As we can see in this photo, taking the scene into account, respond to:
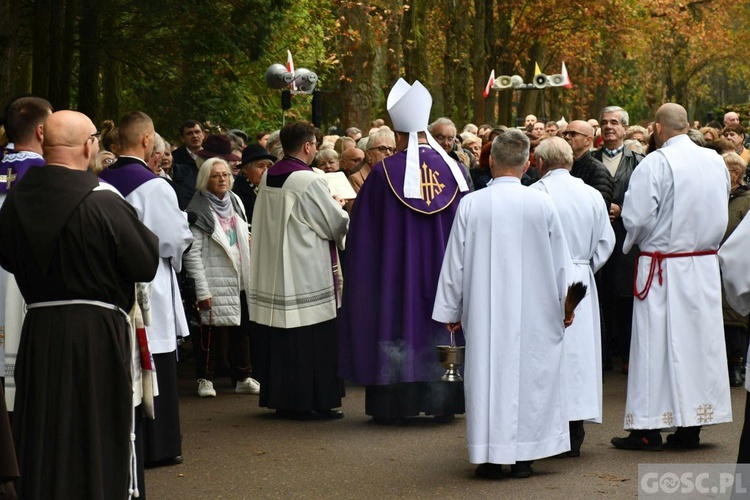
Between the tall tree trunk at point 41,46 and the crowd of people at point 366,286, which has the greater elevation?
the tall tree trunk at point 41,46

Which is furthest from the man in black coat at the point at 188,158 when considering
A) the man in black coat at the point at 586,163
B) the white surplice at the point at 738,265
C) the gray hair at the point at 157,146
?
the white surplice at the point at 738,265

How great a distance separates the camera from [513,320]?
8.26m

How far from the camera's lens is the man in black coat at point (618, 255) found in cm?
1252

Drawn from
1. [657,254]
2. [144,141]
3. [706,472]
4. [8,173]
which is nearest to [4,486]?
[8,173]

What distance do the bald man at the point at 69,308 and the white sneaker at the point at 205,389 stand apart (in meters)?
5.43

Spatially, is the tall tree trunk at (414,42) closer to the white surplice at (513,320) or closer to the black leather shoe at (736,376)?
the black leather shoe at (736,376)

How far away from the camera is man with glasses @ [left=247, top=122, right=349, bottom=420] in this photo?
35.5 ft

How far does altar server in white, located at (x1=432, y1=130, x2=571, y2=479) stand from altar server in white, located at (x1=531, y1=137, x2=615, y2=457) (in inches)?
23.1

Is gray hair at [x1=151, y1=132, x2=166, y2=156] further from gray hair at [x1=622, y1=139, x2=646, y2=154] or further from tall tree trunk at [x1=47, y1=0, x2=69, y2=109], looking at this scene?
tall tree trunk at [x1=47, y1=0, x2=69, y2=109]

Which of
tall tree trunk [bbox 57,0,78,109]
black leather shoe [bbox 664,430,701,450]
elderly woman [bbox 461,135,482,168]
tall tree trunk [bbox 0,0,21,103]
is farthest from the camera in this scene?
tall tree trunk [bbox 57,0,78,109]

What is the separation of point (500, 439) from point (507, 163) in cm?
167

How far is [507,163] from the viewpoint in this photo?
8352mm

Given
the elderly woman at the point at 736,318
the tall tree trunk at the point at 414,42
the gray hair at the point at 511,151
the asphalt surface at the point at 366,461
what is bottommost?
the asphalt surface at the point at 366,461

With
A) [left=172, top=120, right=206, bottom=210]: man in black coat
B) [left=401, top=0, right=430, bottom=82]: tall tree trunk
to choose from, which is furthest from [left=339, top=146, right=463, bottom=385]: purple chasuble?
[left=401, top=0, right=430, bottom=82]: tall tree trunk
